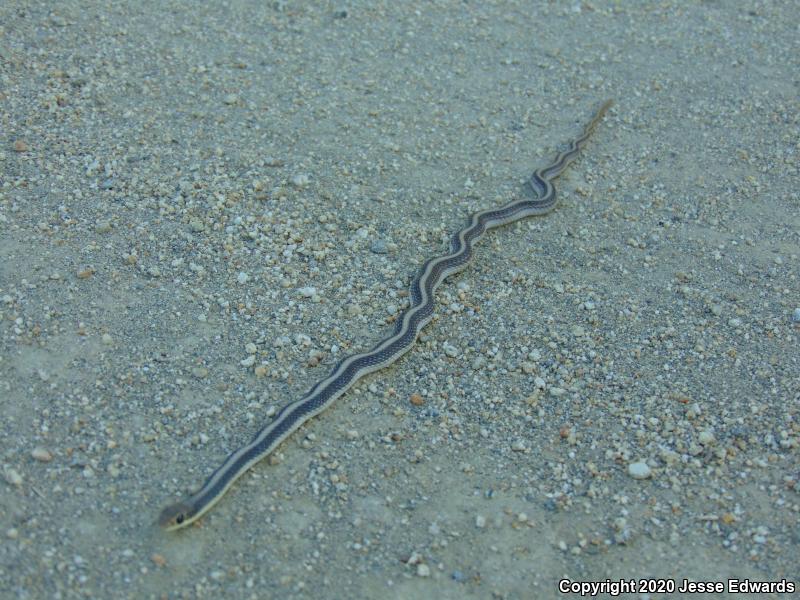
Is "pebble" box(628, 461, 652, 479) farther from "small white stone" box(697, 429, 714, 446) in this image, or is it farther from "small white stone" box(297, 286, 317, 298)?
"small white stone" box(297, 286, 317, 298)

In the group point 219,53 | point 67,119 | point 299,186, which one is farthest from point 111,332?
point 219,53

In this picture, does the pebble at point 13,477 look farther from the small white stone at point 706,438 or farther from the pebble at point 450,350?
the small white stone at point 706,438

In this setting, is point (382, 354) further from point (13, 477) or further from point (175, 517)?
point (13, 477)

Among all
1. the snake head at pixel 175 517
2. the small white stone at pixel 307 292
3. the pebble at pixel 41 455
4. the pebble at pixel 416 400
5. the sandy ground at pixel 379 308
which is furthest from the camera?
the small white stone at pixel 307 292

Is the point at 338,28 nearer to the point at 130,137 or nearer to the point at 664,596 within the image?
the point at 130,137

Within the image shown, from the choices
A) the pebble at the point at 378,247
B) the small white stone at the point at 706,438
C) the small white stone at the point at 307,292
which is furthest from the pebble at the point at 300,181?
the small white stone at the point at 706,438
